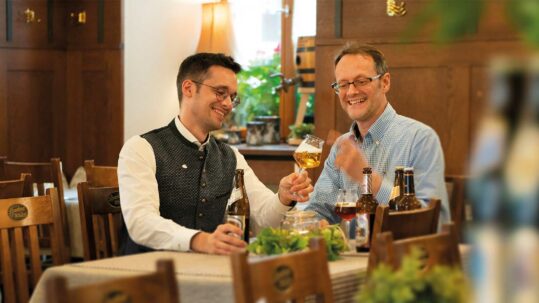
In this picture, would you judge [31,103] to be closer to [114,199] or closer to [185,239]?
[114,199]

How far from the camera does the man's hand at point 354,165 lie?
3.53 metres

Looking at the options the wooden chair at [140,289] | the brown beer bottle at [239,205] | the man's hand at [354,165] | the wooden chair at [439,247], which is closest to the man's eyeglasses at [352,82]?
the man's hand at [354,165]

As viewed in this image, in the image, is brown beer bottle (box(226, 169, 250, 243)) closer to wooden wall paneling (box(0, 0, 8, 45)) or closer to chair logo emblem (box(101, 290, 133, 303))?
chair logo emblem (box(101, 290, 133, 303))

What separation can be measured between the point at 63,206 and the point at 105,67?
6.95 ft

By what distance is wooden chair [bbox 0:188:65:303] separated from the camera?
308 centimetres

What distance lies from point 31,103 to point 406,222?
4.88 meters

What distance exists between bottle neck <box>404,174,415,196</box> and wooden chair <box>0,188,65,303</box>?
1.13m

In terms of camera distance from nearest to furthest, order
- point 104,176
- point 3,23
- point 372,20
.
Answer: point 104,176
point 372,20
point 3,23

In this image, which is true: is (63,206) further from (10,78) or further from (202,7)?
(202,7)

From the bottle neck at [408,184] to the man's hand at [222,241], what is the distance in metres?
0.56

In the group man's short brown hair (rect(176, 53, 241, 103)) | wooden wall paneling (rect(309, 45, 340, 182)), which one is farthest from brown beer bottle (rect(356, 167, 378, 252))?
wooden wall paneling (rect(309, 45, 340, 182))

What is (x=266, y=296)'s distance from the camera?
6.56ft

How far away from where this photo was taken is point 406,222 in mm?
2768

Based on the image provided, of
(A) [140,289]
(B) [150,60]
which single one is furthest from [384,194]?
(B) [150,60]
